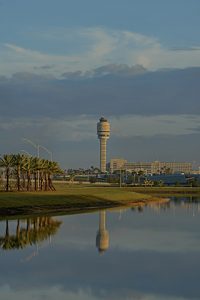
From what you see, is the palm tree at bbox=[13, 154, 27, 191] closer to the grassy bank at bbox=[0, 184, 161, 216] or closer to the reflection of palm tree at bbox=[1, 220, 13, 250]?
the grassy bank at bbox=[0, 184, 161, 216]

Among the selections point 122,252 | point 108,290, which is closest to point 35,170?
point 122,252

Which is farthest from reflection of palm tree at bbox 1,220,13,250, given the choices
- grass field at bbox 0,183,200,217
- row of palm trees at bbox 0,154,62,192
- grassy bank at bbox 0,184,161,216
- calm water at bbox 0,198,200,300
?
row of palm trees at bbox 0,154,62,192

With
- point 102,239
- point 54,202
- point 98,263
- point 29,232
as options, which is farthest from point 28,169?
point 98,263

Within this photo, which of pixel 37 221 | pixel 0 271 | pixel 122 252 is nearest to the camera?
pixel 0 271

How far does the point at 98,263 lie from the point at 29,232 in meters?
18.8

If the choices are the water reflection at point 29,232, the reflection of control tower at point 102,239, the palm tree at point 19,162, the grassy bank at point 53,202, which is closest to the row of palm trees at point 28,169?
the palm tree at point 19,162

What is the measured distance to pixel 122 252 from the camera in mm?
37719

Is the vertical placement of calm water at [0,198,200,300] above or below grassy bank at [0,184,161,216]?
below

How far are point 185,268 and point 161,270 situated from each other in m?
1.45

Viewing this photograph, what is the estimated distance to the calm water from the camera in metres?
25.3

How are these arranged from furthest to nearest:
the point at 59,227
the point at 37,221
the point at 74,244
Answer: the point at 37,221, the point at 59,227, the point at 74,244

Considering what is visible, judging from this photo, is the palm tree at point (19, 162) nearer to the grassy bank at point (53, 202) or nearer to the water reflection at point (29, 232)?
the grassy bank at point (53, 202)

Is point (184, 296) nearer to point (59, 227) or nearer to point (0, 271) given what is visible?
point (0, 271)

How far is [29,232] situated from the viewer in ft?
166
